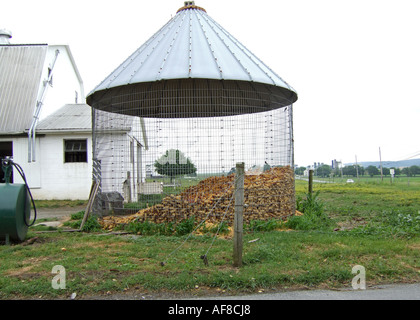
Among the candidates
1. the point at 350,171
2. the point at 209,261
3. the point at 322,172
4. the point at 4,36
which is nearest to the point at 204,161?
the point at 209,261

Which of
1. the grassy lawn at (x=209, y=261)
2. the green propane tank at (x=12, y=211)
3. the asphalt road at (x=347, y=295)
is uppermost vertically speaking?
the green propane tank at (x=12, y=211)

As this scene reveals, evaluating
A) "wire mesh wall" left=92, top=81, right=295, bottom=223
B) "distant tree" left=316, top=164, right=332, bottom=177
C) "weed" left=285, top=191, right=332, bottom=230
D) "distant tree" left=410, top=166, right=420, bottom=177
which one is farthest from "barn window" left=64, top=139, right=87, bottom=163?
"distant tree" left=410, top=166, right=420, bottom=177

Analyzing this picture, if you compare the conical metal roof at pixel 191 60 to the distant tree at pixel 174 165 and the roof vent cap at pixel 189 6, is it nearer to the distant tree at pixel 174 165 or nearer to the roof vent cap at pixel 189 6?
the roof vent cap at pixel 189 6

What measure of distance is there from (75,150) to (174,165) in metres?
9.58

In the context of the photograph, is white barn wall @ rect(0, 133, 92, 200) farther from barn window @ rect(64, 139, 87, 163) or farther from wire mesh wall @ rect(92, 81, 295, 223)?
wire mesh wall @ rect(92, 81, 295, 223)

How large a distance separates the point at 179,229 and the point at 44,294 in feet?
12.8

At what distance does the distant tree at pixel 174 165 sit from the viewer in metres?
9.43

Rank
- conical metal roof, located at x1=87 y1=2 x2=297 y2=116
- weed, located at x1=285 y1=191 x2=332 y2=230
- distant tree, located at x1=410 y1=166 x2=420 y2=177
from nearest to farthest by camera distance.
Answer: conical metal roof, located at x1=87 y1=2 x2=297 y2=116 < weed, located at x1=285 y1=191 x2=332 y2=230 < distant tree, located at x1=410 y1=166 x2=420 y2=177

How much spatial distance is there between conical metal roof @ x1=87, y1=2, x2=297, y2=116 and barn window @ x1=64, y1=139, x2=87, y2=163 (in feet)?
25.2

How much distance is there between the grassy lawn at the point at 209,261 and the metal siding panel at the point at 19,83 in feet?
33.3

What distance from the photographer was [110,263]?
6.21 metres

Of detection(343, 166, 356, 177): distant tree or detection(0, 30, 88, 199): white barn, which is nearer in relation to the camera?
detection(0, 30, 88, 199): white barn

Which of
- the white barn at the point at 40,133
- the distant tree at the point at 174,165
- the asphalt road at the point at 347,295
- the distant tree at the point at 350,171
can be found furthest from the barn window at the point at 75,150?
the distant tree at the point at 350,171

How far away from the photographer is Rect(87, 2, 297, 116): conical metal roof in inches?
352
